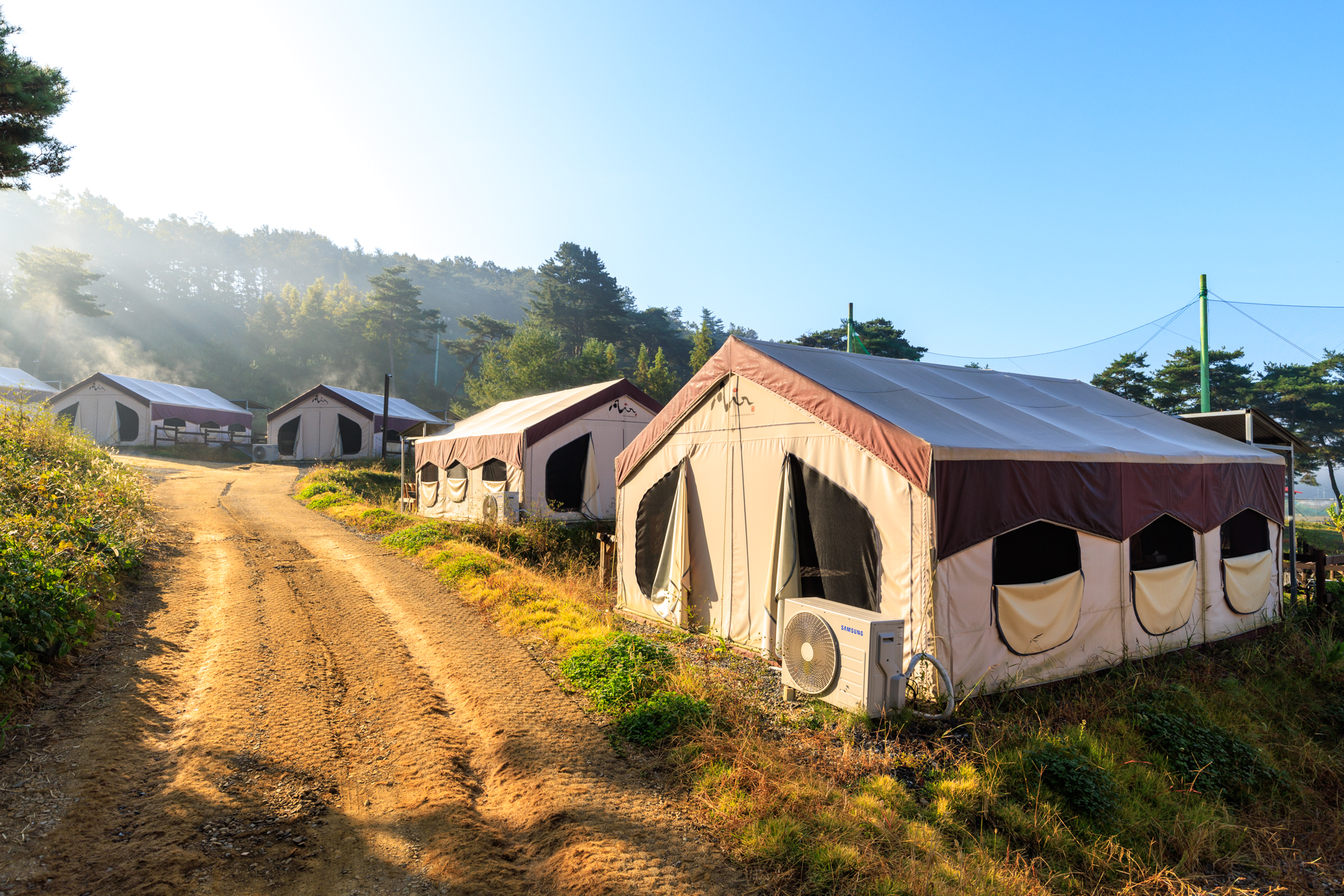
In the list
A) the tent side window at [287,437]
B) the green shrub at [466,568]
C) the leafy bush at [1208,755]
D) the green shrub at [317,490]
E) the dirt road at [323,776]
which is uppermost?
the tent side window at [287,437]

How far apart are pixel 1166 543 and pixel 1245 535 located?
221 centimetres

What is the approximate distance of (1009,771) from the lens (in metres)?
4.58

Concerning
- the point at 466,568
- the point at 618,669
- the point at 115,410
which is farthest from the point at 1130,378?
the point at 115,410

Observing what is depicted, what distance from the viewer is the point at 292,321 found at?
58.6 meters

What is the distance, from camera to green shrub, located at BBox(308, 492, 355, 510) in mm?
17469

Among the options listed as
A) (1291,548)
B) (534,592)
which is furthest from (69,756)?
(1291,548)

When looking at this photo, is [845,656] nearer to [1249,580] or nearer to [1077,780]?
[1077,780]

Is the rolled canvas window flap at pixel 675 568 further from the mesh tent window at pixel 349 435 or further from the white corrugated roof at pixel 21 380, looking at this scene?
the white corrugated roof at pixel 21 380

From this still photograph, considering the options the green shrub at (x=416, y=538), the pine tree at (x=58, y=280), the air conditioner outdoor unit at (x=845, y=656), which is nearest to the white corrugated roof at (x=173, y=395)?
the pine tree at (x=58, y=280)

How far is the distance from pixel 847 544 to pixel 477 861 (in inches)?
159

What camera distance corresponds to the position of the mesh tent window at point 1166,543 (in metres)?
7.41

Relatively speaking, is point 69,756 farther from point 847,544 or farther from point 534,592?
point 847,544

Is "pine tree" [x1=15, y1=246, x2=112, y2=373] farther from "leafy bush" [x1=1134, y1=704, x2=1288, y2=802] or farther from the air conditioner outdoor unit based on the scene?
"leafy bush" [x1=1134, y1=704, x2=1288, y2=802]

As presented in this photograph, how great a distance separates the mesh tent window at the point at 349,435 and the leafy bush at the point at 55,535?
1614cm
